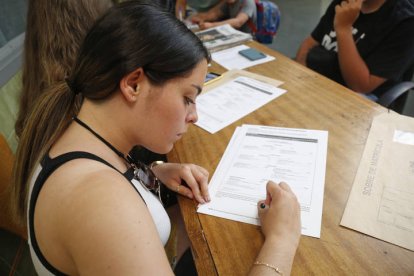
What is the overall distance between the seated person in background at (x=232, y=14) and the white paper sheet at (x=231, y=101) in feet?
3.32

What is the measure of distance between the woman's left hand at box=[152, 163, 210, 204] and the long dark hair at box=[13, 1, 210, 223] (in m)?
0.27

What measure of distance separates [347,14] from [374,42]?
0.19 m

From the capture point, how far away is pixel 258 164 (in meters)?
0.79

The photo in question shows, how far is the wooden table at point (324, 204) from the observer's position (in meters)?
0.55

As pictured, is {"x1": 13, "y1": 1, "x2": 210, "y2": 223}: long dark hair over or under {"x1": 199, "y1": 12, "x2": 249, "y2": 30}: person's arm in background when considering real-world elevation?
over

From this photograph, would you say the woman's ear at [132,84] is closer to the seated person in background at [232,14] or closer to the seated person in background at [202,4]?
the seated person in background at [232,14]

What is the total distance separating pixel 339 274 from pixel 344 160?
34cm

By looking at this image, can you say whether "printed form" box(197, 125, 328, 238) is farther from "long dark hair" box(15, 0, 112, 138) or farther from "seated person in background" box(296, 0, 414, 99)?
"seated person in background" box(296, 0, 414, 99)

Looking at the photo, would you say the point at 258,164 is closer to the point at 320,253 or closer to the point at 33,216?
the point at 320,253

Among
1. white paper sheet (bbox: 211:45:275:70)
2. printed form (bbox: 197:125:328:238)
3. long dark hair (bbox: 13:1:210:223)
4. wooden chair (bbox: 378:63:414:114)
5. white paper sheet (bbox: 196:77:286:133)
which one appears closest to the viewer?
long dark hair (bbox: 13:1:210:223)

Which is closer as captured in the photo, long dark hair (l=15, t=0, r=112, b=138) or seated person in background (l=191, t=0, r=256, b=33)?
long dark hair (l=15, t=0, r=112, b=138)

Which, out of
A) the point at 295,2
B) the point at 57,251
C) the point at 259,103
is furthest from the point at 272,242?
the point at 295,2

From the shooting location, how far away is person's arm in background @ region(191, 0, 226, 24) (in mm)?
2172

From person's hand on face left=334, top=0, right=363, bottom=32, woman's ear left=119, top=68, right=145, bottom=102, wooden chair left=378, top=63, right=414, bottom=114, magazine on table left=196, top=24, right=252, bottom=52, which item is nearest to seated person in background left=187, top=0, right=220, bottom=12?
magazine on table left=196, top=24, right=252, bottom=52
